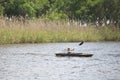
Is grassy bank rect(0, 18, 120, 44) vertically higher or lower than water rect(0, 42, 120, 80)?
higher

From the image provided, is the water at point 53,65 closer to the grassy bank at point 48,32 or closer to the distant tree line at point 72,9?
the grassy bank at point 48,32

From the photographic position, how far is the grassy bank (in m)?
32.8

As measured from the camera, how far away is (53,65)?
2106 cm

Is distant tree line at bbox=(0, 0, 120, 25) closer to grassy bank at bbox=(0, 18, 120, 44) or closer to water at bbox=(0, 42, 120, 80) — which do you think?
grassy bank at bbox=(0, 18, 120, 44)

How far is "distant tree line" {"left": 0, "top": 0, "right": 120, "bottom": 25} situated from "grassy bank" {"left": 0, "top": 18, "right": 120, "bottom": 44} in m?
6.83

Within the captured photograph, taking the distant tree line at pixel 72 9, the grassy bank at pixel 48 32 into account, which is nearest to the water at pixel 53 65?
the grassy bank at pixel 48 32

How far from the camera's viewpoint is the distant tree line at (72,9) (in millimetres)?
46656

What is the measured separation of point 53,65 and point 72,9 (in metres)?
30.5

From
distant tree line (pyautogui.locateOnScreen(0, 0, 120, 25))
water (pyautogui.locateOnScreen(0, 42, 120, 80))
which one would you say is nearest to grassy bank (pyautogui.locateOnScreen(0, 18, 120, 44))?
water (pyautogui.locateOnScreen(0, 42, 120, 80))

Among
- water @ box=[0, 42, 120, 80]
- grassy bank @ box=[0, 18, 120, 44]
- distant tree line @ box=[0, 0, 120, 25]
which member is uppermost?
distant tree line @ box=[0, 0, 120, 25]

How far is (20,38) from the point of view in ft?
108

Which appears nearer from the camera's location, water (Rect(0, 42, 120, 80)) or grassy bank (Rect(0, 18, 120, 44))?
water (Rect(0, 42, 120, 80))

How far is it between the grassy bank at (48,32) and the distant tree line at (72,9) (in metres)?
6.83

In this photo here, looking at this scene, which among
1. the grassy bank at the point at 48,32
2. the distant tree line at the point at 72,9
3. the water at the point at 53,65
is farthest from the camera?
the distant tree line at the point at 72,9
